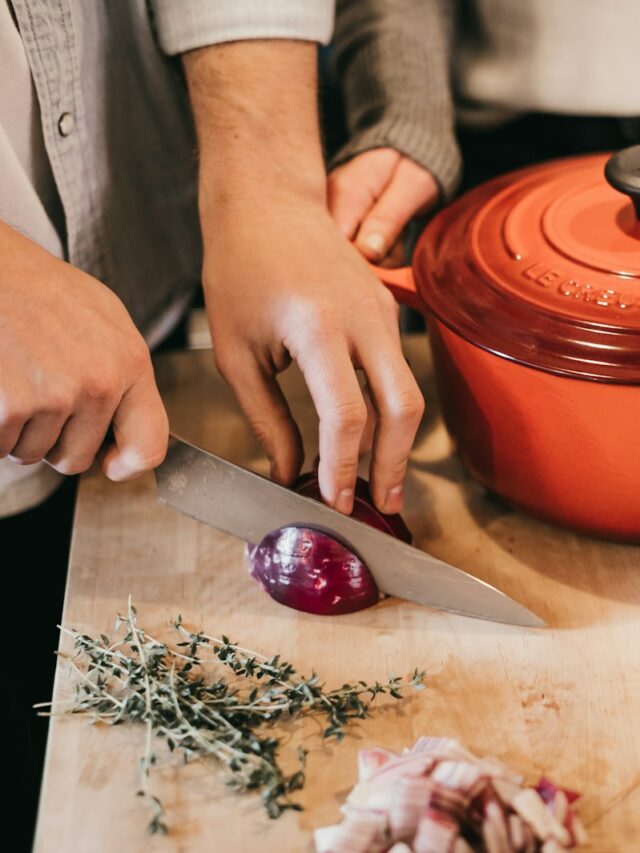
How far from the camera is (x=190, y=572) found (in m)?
1.05

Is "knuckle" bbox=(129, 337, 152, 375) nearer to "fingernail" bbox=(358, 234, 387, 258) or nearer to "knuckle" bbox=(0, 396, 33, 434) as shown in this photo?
"knuckle" bbox=(0, 396, 33, 434)

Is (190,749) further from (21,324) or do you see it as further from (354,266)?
(354,266)

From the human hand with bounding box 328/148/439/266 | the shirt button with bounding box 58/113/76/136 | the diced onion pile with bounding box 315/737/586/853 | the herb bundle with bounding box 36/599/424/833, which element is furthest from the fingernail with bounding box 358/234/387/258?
the diced onion pile with bounding box 315/737/586/853

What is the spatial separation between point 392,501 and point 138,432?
0.29 metres

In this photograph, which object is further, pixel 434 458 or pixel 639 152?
pixel 434 458

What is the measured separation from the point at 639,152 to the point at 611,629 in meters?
0.49

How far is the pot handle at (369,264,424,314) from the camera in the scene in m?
1.04

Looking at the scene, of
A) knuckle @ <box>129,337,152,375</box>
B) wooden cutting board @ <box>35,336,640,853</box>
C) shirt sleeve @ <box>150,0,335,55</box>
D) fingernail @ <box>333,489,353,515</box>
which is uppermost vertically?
shirt sleeve @ <box>150,0,335,55</box>

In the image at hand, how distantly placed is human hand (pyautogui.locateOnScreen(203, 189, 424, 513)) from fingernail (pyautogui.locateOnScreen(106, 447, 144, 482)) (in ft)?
0.52

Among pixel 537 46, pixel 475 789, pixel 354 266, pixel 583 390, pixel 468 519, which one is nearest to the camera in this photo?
pixel 475 789

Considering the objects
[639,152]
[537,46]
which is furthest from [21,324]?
[537,46]

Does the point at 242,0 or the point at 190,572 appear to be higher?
the point at 242,0

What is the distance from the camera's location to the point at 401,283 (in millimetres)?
1048

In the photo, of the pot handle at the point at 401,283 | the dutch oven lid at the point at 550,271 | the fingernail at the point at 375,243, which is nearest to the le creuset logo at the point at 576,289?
the dutch oven lid at the point at 550,271
